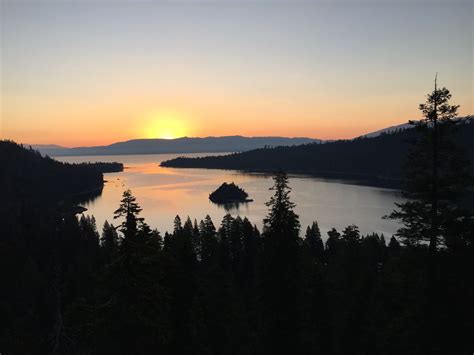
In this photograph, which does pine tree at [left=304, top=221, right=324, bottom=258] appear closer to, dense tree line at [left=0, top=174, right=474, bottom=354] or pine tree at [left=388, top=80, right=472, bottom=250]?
dense tree line at [left=0, top=174, right=474, bottom=354]

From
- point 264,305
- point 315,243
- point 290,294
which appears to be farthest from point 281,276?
point 315,243

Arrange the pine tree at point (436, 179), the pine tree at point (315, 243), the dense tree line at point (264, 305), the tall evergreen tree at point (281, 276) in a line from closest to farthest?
the dense tree line at point (264, 305) < the pine tree at point (436, 179) < the tall evergreen tree at point (281, 276) < the pine tree at point (315, 243)

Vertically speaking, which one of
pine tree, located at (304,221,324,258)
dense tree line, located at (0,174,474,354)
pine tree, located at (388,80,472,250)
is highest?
pine tree, located at (388,80,472,250)

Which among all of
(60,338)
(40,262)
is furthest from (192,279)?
(40,262)

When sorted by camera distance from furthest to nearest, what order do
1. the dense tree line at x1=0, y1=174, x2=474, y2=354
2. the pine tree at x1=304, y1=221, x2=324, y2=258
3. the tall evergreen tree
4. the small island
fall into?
1. the small island
2. the pine tree at x1=304, y1=221, x2=324, y2=258
3. the tall evergreen tree
4. the dense tree line at x1=0, y1=174, x2=474, y2=354

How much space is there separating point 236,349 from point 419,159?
22.9 metres

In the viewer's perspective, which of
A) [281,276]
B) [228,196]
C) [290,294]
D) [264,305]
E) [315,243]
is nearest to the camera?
[281,276]

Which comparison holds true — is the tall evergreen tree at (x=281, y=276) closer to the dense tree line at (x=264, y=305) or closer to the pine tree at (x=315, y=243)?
the dense tree line at (x=264, y=305)

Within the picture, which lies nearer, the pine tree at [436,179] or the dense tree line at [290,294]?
the dense tree line at [290,294]

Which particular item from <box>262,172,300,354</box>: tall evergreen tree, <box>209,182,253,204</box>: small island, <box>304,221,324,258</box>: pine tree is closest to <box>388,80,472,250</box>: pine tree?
<box>262,172,300,354</box>: tall evergreen tree

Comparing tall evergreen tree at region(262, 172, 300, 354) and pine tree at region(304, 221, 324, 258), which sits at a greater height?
tall evergreen tree at region(262, 172, 300, 354)

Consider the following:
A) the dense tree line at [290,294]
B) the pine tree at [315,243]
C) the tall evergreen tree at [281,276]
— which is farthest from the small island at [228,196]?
the tall evergreen tree at [281,276]

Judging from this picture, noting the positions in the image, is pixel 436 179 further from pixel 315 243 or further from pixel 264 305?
pixel 315 243

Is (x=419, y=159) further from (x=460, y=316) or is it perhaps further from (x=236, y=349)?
(x=236, y=349)
